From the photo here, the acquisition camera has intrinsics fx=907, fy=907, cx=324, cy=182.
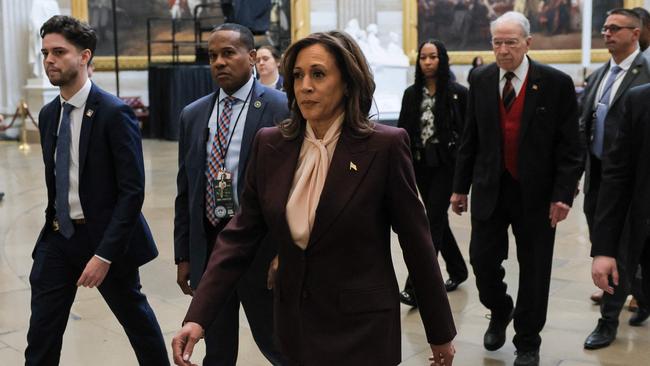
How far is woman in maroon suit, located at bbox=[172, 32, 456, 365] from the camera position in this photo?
2.64 metres

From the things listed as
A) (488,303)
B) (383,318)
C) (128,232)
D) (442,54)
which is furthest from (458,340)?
(383,318)

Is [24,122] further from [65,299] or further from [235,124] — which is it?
[235,124]

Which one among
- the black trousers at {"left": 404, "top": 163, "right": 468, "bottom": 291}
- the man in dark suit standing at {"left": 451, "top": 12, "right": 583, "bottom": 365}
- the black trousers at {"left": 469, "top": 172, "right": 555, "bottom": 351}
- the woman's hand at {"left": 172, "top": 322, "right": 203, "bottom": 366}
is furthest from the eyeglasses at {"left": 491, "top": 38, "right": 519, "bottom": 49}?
the woman's hand at {"left": 172, "top": 322, "right": 203, "bottom": 366}

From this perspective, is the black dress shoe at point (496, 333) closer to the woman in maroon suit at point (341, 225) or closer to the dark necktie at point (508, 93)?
the dark necktie at point (508, 93)

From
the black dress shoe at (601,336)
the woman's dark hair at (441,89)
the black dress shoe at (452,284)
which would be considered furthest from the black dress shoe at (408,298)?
the black dress shoe at (601,336)

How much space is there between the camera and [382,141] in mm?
2668

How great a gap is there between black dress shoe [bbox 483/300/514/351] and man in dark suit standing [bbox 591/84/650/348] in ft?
5.52

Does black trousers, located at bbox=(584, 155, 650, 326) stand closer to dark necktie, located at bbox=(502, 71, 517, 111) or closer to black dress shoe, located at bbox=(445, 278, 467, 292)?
dark necktie, located at bbox=(502, 71, 517, 111)

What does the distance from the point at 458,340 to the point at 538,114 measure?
59.2 inches

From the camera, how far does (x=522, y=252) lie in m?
4.94

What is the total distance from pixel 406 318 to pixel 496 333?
0.88 meters

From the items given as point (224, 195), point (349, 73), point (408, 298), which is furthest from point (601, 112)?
point (349, 73)

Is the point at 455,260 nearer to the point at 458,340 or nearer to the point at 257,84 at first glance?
the point at 458,340

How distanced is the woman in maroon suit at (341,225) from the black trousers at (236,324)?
109cm
